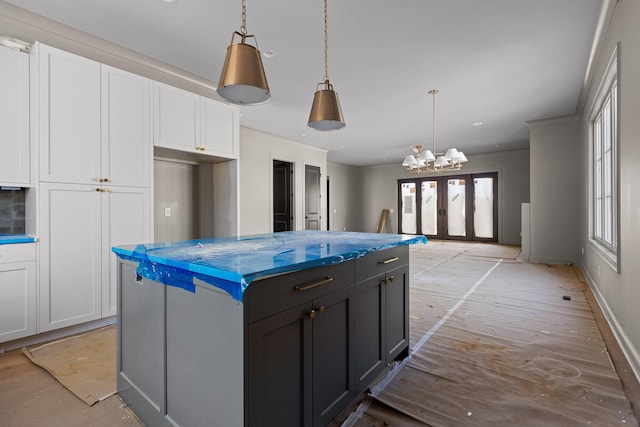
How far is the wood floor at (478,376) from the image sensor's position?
1652mm

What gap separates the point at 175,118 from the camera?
337 centimetres

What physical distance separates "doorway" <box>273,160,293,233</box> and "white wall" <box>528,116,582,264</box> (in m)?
5.11

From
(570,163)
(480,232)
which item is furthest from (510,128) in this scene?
(480,232)

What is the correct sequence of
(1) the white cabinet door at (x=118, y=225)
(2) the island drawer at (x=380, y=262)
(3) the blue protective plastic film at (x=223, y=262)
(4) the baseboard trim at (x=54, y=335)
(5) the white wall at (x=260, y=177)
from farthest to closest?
(5) the white wall at (x=260, y=177) → (1) the white cabinet door at (x=118, y=225) → (4) the baseboard trim at (x=54, y=335) → (2) the island drawer at (x=380, y=262) → (3) the blue protective plastic film at (x=223, y=262)

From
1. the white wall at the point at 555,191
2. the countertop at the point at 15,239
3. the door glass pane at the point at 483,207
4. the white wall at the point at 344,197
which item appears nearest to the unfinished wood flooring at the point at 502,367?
the white wall at the point at 555,191

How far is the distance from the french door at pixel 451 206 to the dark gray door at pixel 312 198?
4.07 metres

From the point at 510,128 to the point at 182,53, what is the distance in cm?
638

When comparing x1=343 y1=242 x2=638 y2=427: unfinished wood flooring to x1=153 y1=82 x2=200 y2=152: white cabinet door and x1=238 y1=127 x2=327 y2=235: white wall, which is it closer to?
x1=153 y1=82 x2=200 y2=152: white cabinet door

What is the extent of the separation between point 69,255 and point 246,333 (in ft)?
8.04

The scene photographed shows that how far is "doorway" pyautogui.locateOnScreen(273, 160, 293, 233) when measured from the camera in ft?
24.1

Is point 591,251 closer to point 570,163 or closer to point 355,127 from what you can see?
point 570,163

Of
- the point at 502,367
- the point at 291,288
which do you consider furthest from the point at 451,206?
the point at 291,288

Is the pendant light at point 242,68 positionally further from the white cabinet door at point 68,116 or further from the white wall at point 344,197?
the white wall at point 344,197

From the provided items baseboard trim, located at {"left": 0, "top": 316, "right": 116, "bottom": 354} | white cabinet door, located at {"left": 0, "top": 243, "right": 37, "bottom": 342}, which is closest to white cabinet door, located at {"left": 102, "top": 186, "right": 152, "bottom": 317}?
baseboard trim, located at {"left": 0, "top": 316, "right": 116, "bottom": 354}
